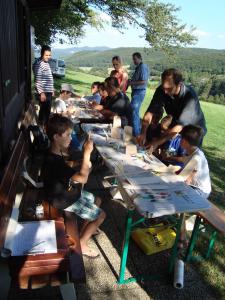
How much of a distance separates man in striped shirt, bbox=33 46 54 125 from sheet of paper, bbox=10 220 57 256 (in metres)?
4.74

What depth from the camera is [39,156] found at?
373cm

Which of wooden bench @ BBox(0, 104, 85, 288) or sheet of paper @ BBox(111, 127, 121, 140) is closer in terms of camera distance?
wooden bench @ BBox(0, 104, 85, 288)

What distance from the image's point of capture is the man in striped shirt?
21.7ft

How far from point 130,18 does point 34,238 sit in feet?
50.7

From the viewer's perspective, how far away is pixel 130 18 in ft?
51.4

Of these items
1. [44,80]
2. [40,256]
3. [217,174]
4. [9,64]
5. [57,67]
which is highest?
[9,64]

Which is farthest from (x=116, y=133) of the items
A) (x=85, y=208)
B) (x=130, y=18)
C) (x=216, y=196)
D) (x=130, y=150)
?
(x=130, y=18)

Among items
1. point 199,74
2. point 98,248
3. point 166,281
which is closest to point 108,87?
point 98,248

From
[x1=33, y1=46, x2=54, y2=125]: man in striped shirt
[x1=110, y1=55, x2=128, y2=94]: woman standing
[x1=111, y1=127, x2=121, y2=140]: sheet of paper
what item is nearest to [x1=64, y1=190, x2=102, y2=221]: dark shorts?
[x1=111, y1=127, x2=121, y2=140]: sheet of paper

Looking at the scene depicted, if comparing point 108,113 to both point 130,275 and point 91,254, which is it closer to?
point 91,254

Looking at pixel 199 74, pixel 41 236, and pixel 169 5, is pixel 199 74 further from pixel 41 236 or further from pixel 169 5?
pixel 41 236

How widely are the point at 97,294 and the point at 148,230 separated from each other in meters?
0.98

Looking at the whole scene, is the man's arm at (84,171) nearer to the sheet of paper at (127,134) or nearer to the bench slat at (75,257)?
the bench slat at (75,257)

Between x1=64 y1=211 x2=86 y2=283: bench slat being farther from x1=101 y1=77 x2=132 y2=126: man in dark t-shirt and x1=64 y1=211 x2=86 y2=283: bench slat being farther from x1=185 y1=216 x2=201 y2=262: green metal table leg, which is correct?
x1=101 y1=77 x2=132 y2=126: man in dark t-shirt
